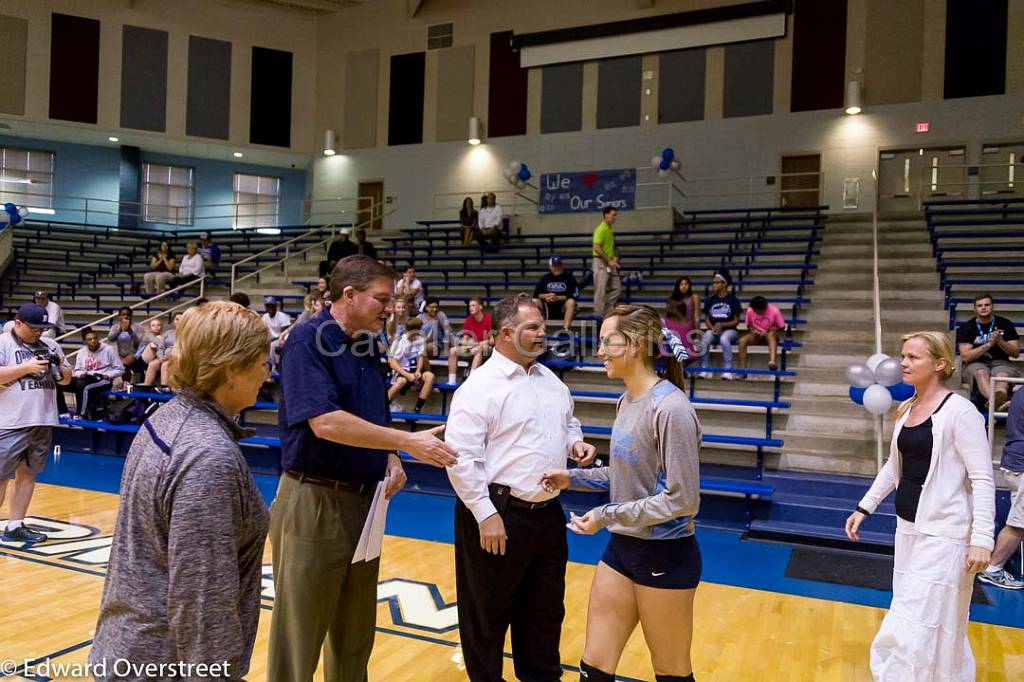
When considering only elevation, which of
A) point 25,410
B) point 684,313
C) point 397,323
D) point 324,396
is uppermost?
point 684,313

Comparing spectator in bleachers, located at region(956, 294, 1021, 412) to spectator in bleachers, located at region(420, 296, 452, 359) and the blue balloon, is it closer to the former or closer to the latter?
the blue balloon

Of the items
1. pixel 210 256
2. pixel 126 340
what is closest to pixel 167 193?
pixel 210 256

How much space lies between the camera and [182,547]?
4.81 feet

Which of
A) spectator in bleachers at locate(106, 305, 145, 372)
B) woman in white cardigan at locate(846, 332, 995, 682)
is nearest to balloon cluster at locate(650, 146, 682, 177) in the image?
spectator in bleachers at locate(106, 305, 145, 372)

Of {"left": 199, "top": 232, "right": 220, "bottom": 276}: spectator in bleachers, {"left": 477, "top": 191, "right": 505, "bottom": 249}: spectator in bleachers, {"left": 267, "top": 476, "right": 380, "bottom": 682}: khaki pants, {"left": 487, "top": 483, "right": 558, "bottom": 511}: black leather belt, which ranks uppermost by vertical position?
{"left": 477, "top": 191, "right": 505, "bottom": 249}: spectator in bleachers

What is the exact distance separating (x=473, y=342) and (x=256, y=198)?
1356 centimetres

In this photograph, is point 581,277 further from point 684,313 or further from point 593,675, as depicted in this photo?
point 593,675

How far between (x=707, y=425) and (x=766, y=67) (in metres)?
10.6

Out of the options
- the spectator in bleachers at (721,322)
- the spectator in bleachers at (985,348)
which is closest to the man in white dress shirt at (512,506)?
the spectator in bleachers at (985,348)

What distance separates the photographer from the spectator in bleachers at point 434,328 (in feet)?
32.4

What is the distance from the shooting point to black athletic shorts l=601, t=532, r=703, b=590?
8.13 ft

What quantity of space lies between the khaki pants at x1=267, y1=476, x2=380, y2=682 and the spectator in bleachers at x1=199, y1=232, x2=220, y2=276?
1410 cm

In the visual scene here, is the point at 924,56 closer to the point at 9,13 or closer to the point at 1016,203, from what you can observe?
the point at 1016,203

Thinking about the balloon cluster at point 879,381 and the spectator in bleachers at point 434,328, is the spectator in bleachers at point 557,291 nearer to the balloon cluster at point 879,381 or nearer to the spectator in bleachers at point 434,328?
the spectator in bleachers at point 434,328
